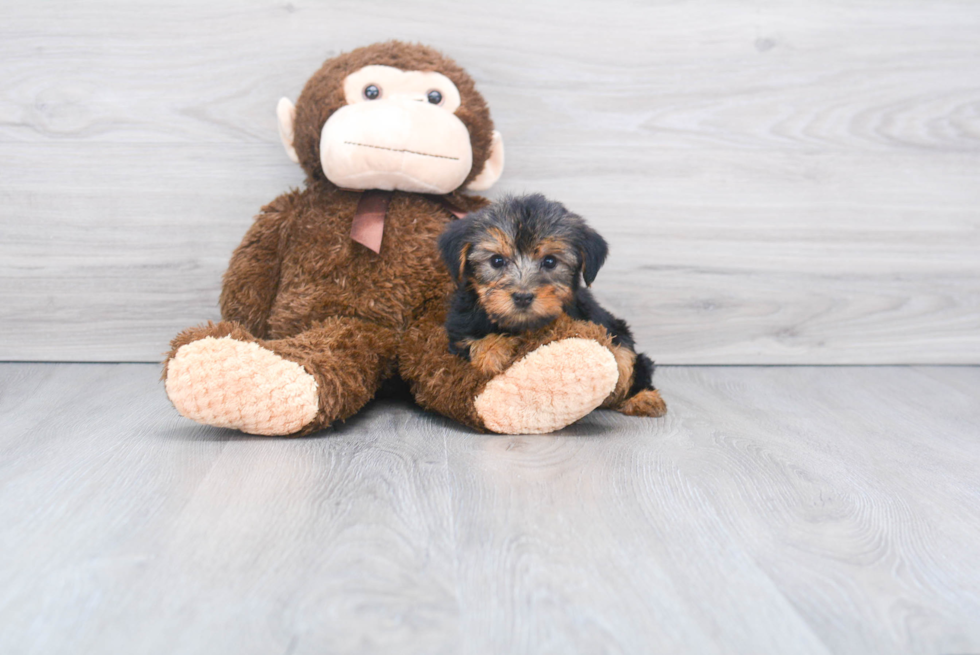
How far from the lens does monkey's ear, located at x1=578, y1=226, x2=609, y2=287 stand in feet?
4.97

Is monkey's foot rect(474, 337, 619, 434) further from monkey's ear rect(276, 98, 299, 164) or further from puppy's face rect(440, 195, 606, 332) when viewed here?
monkey's ear rect(276, 98, 299, 164)

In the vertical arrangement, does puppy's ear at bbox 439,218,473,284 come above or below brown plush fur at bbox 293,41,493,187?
below

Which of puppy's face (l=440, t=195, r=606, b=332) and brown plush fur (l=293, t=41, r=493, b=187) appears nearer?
puppy's face (l=440, t=195, r=606, b=332)

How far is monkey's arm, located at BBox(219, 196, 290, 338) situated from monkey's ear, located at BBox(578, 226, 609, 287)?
838mm

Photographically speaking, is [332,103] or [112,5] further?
[112,5]

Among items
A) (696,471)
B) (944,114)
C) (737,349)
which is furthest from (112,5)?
(944,114)

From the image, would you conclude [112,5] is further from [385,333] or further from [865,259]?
[865,259]

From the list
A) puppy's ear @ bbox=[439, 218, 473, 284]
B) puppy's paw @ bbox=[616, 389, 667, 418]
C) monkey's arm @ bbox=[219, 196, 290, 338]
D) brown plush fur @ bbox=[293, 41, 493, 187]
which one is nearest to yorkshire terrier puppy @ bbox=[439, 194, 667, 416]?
puppy's ear @ bbox=[439, 218, 473, 284]

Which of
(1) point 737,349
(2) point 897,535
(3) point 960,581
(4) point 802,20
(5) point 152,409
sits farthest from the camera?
(1) point 737,349

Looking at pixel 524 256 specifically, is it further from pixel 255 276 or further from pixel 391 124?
pixel 255 276

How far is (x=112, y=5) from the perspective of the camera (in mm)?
2055

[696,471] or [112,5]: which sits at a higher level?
[112,5]

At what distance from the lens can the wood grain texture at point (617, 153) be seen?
6.84 ft

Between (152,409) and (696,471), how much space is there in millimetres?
1276
